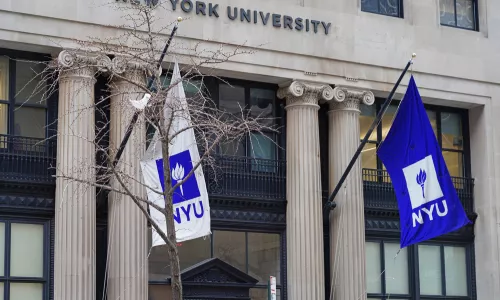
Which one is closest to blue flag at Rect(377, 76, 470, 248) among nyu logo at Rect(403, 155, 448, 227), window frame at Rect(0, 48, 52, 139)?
nyu logo at Rect(403, 155, 448, 227)

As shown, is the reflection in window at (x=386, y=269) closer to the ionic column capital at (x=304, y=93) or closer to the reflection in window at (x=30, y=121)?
the ionic column capital at (x=304, y=93)

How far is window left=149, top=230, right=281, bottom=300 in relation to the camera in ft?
92.4

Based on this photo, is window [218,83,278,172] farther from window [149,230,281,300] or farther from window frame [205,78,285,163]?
window [149,230,281,300]

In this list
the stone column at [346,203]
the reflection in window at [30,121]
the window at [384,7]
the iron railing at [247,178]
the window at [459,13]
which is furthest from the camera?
the window at [459,13]

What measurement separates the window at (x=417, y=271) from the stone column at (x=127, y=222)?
758cm

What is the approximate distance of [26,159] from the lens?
2686 cm

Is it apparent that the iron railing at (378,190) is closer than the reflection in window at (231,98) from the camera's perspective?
No

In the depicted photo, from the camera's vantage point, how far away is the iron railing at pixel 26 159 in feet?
87.1

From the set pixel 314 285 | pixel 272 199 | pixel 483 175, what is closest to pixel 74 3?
pixel 272 199

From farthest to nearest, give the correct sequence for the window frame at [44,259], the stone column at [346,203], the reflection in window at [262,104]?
the reflection in window at [262,104] < the stone column at [346,203] < the window frame at [44,259]

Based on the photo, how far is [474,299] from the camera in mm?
33031

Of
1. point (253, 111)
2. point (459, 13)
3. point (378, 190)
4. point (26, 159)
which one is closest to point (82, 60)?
point (26, 159)

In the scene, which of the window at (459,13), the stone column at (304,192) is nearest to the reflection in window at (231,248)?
the stone column at (304,192)

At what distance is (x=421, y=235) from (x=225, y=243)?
17.1 feet
